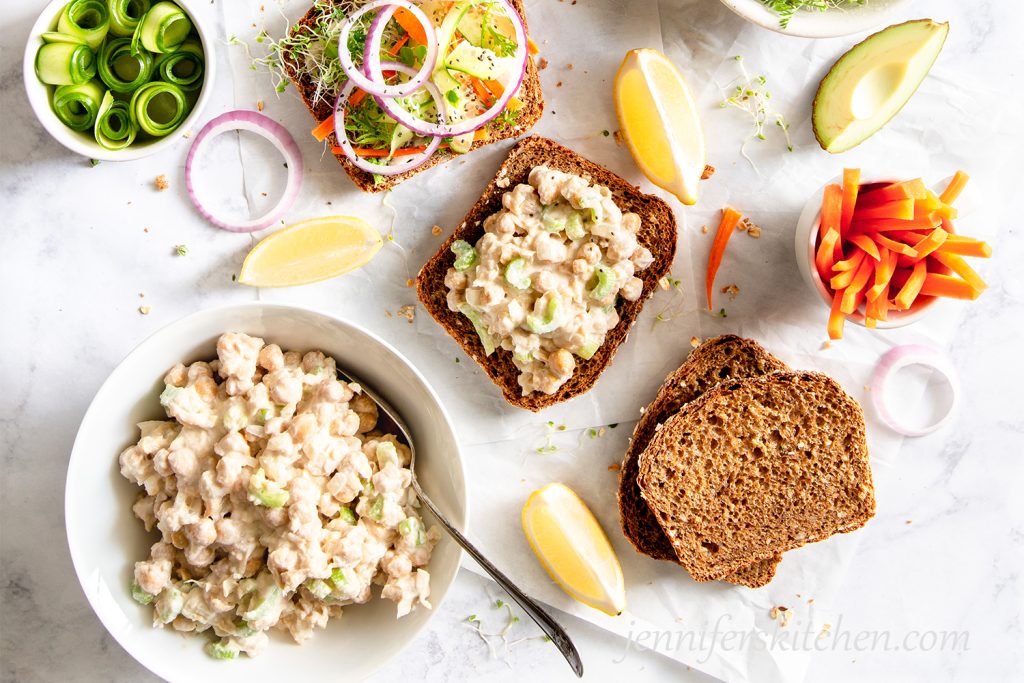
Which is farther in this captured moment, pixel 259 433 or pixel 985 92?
pixel 985 92

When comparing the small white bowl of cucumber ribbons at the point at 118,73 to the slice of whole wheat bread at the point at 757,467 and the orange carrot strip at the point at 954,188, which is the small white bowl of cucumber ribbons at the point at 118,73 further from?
the orange carrot strip at the point at 954,188

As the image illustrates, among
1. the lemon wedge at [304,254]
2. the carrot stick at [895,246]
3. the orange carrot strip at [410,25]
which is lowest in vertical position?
the lemon wedge at [304,254]

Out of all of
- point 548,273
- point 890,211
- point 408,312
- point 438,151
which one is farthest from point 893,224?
point 408,312

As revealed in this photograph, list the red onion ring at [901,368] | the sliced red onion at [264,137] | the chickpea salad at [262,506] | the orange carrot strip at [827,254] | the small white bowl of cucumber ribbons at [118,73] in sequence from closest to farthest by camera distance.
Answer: the chickpea salad at [262,506]
the small white bowl of cucumber ribbons at [118,73]
the orange carrot strip at [827,254]
the sliced red onion at [264,137]
the red onion ring at [901,368]

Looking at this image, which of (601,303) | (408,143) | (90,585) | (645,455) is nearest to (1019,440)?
(645,455)

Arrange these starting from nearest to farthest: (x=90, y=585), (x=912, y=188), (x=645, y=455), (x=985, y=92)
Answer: (x=90, y=585) → (x=912, y=188) → (x=645, y=455) → (x=985, y=92)

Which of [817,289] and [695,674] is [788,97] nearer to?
[817,289]

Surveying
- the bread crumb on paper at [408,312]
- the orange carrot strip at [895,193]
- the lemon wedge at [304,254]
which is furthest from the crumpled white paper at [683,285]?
the orange carrot strip at [895,193]

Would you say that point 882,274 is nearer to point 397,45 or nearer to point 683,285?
point 683,285
